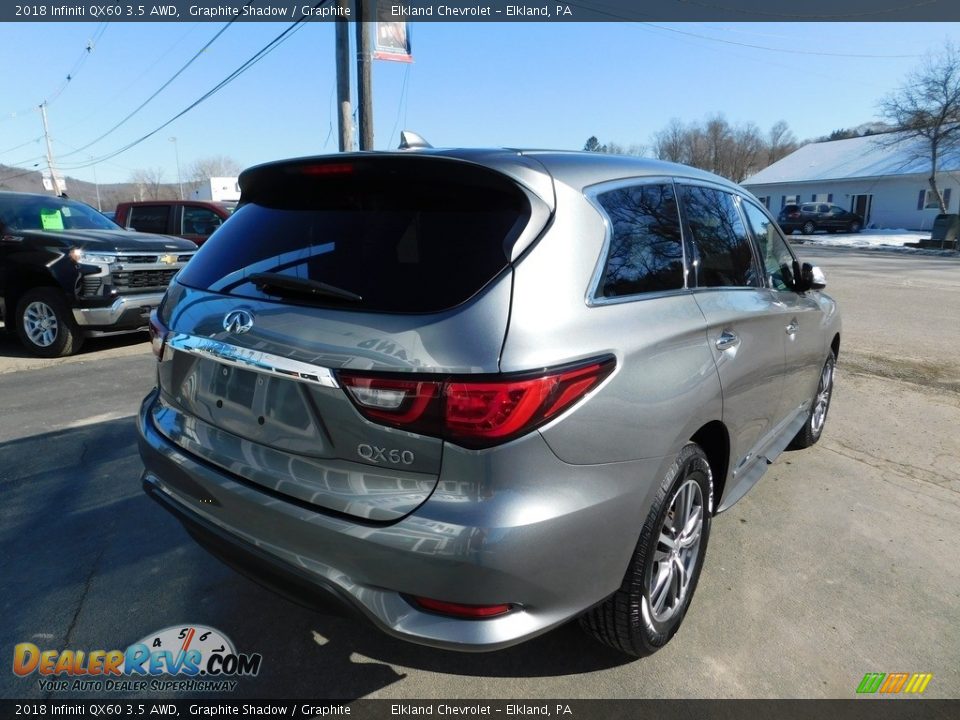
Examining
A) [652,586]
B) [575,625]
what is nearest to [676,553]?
[652,586]

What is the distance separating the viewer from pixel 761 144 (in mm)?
75312

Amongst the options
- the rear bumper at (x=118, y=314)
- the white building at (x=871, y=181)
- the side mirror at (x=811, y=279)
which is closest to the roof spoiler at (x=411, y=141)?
the side mirror at (x=811, y=279)

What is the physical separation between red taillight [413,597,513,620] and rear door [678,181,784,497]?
4.32 feet

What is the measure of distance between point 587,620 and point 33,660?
2067 millimetres

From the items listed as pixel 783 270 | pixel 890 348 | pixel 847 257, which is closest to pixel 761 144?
pixel 847 257

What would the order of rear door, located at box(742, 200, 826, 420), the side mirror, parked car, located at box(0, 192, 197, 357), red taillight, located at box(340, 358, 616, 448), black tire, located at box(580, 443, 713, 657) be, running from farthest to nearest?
parked car, located at box(0, 192, 197, 357), the side mirror, rear door, located at box(742, 200, 826, 420), black tire, located at box(580, 443, 713, 657), red taillight, located at box(340, 358, 616, 448)

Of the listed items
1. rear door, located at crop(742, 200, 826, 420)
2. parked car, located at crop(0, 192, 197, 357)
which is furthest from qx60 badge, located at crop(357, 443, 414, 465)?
parked car, located at crop(0, 192, 197, 357)

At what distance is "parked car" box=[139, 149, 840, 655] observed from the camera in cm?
178

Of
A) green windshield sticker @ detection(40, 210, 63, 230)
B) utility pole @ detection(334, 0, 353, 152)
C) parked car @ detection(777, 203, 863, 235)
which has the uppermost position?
utility pole @ detection(334, 0, 353, 152)

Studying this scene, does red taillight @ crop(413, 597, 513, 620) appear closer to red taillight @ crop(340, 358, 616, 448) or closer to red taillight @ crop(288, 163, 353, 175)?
red taillight @ crop(340, 358, 616, 448)

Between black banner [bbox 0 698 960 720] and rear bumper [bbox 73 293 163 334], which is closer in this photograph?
black banner [bbox 0 698 960 720]

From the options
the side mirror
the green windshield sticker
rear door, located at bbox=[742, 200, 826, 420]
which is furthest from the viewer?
the green windshield sticker

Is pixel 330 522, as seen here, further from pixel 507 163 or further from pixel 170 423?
pixel 507 163

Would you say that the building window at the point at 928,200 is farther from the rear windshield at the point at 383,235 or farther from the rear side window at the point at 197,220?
the rear windshield at the point at 383,235
